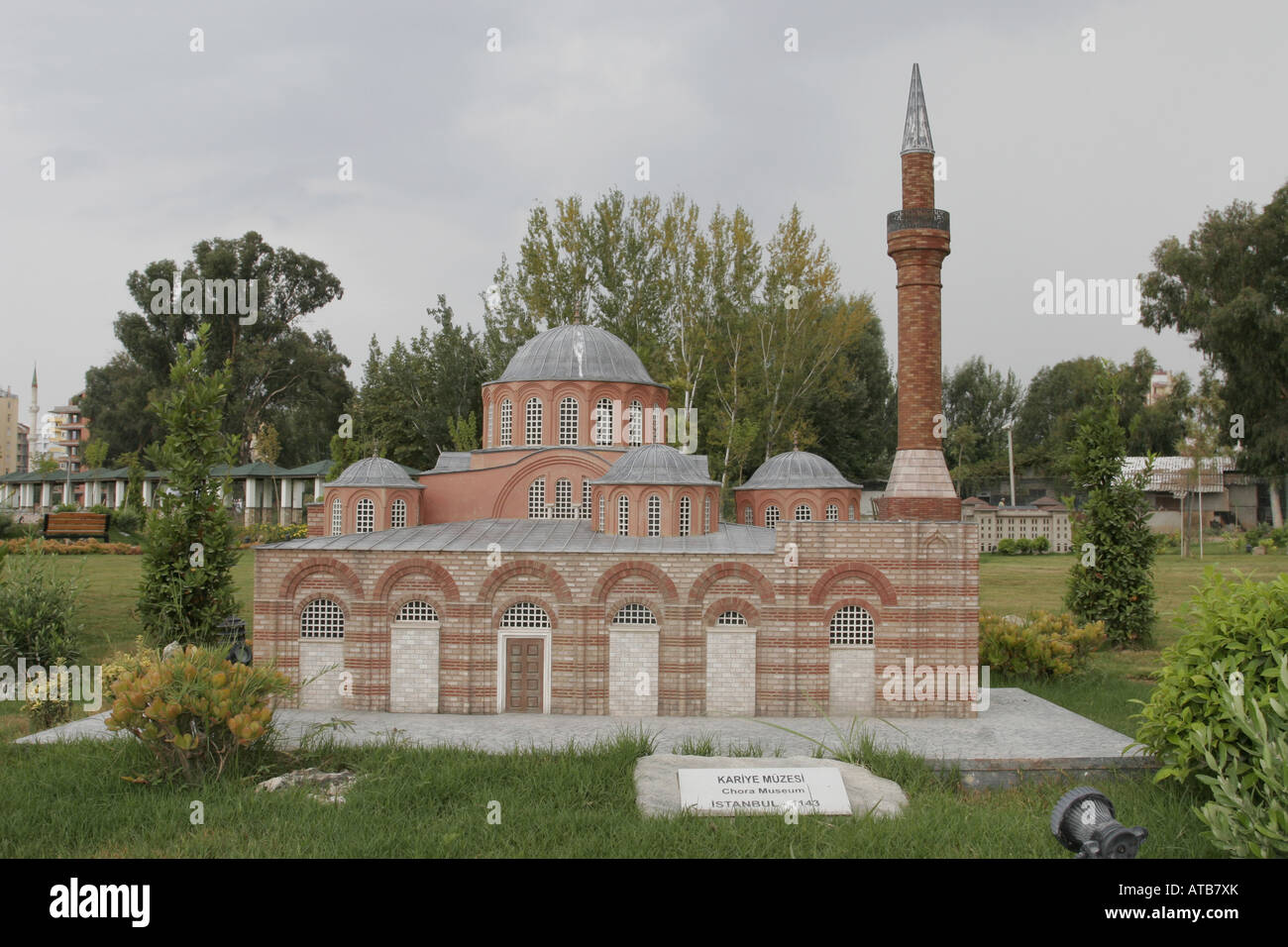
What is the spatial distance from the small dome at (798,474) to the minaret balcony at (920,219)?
228 inches

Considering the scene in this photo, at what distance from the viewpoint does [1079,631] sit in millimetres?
21688

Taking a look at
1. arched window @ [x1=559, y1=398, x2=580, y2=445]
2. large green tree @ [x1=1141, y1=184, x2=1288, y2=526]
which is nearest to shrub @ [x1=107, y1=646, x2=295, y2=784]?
arched window @ [x1=559, y1=398, x2=580, y2=445]

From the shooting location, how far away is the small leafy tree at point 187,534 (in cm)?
1959

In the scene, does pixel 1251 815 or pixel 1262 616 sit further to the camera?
pixel 1262 616

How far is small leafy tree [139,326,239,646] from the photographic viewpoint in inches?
771

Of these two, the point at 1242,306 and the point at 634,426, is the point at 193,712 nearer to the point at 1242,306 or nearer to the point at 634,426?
the point at 634,426

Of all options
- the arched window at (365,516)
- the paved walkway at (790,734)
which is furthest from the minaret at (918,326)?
the arched window at (365,516)

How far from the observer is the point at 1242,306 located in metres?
36.8

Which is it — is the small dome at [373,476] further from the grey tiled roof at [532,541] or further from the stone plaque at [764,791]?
the stone plaque at [764,791]

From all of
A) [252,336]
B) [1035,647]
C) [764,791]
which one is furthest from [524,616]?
[252,336]
